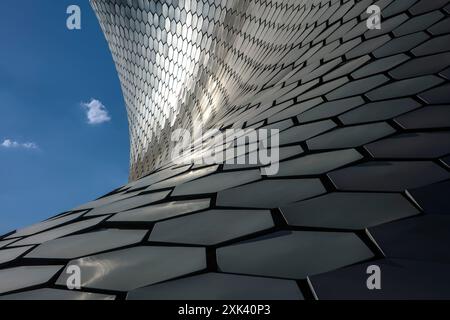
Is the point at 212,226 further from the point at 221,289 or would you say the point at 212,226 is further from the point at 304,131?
the point at 304,131

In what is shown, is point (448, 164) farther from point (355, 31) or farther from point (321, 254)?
point (355, 31)

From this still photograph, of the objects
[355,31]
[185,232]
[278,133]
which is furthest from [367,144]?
[355,31]

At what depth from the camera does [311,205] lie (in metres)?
2.15

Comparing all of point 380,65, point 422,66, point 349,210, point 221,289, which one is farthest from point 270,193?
point 380,65

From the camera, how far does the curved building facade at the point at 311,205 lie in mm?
1557

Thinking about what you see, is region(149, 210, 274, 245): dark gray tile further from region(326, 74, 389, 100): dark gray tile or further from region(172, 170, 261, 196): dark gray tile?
region(326, 74, 389, 100): dark gray tile

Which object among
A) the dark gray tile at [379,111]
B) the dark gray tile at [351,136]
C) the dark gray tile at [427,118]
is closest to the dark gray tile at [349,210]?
the dark gray tile at [351,136]

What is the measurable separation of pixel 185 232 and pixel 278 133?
1722mm

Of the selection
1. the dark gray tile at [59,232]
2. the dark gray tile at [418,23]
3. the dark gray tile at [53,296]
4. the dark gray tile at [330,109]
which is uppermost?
the dark gray tile at [418,23]

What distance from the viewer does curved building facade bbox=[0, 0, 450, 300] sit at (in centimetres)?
156

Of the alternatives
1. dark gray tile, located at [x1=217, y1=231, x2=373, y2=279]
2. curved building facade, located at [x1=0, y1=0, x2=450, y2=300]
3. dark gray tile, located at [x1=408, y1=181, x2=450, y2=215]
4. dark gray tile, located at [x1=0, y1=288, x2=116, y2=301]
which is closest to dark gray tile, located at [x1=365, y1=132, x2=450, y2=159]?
curved building facade, located at [x1=0, y1=0, x2=450, y2=300]

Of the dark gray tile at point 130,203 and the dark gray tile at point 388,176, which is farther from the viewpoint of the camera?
the dark gray tile at point 130,203

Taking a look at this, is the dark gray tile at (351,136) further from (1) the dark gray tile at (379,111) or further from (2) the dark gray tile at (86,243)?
(2) the dark gray tile at (86,243)
